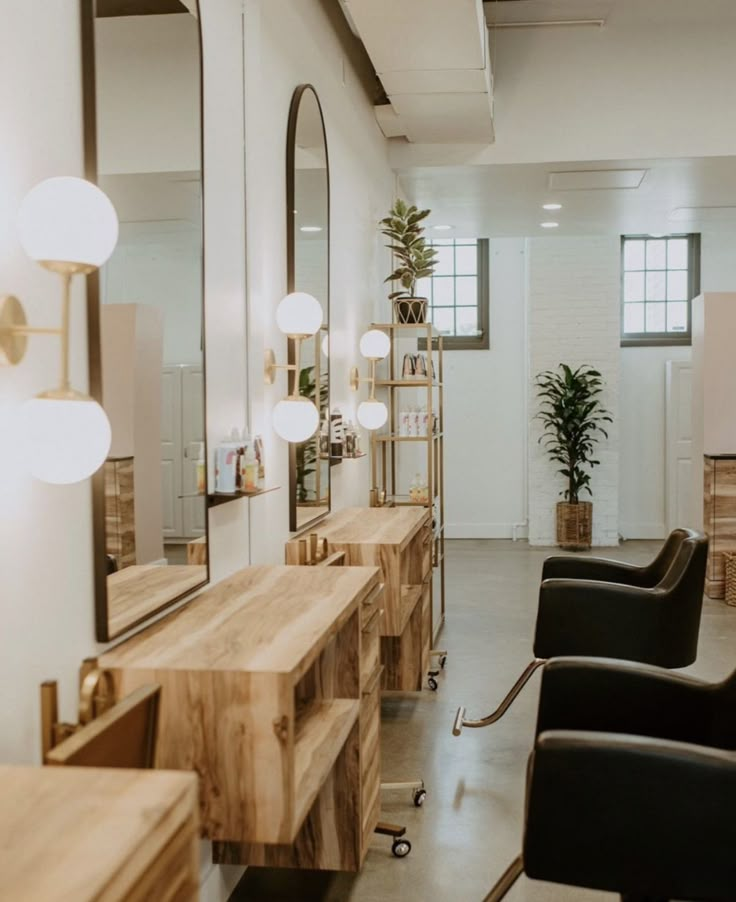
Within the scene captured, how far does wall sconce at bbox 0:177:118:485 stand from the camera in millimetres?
1426

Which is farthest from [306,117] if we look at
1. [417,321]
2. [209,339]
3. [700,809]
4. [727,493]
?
[727,493]

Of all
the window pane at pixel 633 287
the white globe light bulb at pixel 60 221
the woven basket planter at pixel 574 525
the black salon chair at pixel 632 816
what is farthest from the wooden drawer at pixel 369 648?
the window pane at pixel 633 287

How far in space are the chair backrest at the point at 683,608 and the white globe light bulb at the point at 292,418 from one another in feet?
4.63

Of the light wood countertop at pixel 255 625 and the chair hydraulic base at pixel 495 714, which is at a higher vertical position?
the light wood countertop at pixel 255 625

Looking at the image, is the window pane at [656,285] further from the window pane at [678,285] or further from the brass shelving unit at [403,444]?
the brass shelving unit at [403,444]

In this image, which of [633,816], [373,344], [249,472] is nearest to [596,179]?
[373,344]

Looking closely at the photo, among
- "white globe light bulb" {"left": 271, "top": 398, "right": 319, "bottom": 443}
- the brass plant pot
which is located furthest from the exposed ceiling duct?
"white globe light bulb" {"left": 271, "top": 398, "right": 319, "bottom": 443}

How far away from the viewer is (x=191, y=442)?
95.2 inches

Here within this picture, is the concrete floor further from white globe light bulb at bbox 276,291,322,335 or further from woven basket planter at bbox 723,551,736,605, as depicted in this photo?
white globe light bulb at bbox 276,291,322,335

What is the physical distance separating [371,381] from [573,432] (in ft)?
14.5

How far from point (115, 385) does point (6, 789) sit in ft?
2.92

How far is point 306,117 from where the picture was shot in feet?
11.9

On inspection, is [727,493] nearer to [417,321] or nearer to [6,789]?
[417,321]

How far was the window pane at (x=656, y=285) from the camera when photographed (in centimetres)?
942
